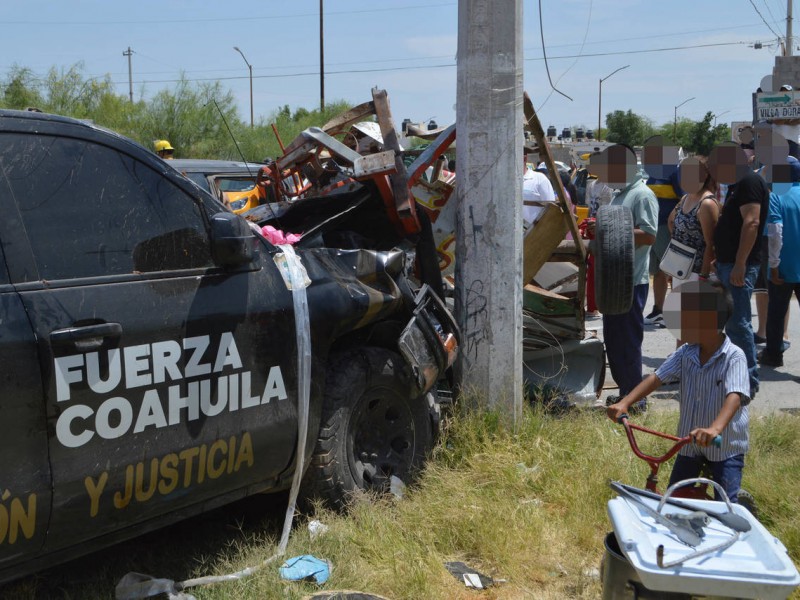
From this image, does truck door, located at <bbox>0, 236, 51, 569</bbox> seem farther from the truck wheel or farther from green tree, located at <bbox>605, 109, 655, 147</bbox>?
green tree, located at <bbox>605, 109, 655, 147</bbox>

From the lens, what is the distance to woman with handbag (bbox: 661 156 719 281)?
6789 millimetres

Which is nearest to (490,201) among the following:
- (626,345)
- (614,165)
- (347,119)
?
(347,119)

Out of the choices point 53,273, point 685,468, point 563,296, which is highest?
point 53,273

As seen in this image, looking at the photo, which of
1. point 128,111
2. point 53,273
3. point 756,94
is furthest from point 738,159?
point 128,111

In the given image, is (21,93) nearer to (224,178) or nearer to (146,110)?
(146,110)

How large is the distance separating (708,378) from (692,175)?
11.3ft

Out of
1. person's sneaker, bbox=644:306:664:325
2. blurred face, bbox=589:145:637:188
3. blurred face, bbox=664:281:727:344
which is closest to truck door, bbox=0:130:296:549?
blurred face, bbox=664:281:727:344

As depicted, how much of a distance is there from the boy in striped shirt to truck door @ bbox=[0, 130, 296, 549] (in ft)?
4.85

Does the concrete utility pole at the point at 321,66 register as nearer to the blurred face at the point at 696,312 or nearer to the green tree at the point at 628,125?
the green tree at the point at 628,125

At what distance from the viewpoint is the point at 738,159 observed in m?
6.60

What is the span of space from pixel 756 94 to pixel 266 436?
15906 mm

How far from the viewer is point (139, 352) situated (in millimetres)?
3254

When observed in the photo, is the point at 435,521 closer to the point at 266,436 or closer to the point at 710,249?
the point at 266,436

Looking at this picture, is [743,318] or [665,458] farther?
[743,318]
